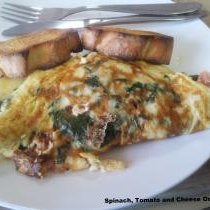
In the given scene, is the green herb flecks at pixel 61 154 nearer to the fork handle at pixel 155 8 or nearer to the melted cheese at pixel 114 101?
the melted cheese at pixel 114 101

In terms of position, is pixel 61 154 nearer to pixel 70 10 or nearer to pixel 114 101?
pixel 114 101

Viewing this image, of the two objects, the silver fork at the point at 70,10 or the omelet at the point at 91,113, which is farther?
the silver fork at the point at 70,10

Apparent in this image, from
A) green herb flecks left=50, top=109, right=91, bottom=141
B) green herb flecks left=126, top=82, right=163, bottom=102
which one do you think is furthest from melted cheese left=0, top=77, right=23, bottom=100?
green herb flecks left=126, top=82, right=163, bottom=102

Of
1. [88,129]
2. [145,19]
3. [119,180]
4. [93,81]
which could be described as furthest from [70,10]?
[119,180]

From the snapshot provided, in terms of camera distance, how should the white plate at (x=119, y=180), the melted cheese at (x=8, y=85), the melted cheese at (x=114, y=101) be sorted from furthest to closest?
1. the melted cheese at (x=8, y=85)
2. the melted cheese at (x=114, y=101)
3. the white plate at (x=119, y=180)

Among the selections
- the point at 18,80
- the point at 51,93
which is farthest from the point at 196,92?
the point at 18,80

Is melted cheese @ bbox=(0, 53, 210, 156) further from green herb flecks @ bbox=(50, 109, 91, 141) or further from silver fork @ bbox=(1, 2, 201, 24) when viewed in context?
silver fork @ bbox=(1, 2, 201, 24)

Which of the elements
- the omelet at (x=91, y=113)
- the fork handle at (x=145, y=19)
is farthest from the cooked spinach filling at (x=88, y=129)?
the fork handle at (x=145, y=19)
